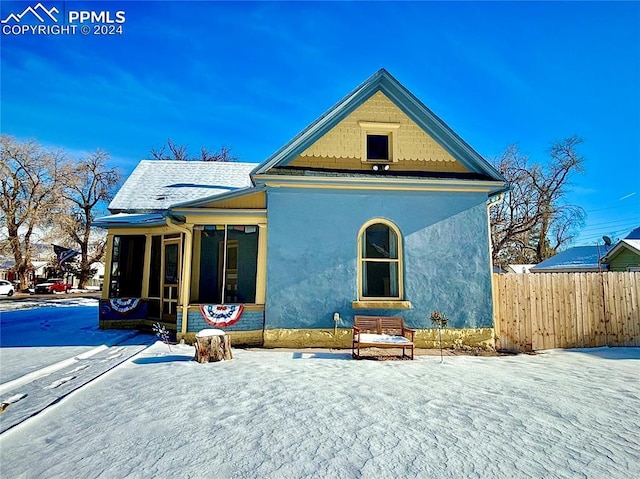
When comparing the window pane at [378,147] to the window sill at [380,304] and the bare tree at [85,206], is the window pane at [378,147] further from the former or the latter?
the bare tree at [85,206]

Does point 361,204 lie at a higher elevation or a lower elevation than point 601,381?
higher

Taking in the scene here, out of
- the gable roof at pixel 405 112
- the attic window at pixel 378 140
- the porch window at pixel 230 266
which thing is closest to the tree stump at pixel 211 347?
the porch window at pixel 230 266

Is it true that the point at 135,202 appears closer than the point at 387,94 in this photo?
No

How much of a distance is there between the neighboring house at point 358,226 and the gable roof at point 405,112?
3 centimetres

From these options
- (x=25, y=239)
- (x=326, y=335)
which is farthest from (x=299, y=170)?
(x=25, y=239)

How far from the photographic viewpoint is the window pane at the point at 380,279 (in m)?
8.96

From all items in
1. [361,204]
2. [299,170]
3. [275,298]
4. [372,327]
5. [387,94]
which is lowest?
[372,327]

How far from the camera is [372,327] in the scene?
327 inches

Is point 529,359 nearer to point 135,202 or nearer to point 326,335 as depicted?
point 326,335

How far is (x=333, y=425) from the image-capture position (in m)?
3.97

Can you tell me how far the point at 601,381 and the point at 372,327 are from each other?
432 centimetres

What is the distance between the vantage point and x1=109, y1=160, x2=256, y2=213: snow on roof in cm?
1059

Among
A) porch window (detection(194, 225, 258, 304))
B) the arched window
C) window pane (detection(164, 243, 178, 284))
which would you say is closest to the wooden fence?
the arched window

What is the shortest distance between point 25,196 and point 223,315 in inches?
1407
